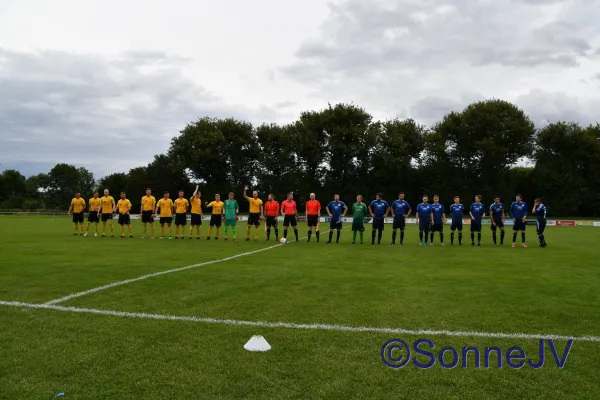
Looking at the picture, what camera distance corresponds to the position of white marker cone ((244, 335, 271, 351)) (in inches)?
187

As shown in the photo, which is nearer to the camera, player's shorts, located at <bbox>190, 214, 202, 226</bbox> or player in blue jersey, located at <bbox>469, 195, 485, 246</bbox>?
player in blue jersey, located at <bbox>469, 195, 485, 246</bbox>

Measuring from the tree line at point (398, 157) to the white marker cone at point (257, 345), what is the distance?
147ft

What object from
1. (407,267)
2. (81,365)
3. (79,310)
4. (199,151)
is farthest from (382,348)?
(199,151)

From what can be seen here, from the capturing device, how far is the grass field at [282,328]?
3.94 meters

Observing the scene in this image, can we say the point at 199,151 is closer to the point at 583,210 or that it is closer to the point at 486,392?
the point at 583,210

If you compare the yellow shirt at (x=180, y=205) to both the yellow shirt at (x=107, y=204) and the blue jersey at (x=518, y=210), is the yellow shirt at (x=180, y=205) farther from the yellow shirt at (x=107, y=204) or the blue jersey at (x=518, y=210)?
the blue jersey at (x=518, y=210)

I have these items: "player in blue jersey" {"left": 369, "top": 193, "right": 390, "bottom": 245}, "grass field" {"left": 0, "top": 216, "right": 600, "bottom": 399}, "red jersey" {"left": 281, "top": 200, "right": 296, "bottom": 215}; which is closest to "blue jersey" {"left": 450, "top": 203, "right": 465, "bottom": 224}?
"player in blue jersey" {"left": 369, "top": 193, "right": 390, "bottom": 245}

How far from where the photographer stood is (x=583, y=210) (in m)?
49.0

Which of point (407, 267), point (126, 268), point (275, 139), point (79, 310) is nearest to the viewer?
point (79, 310)

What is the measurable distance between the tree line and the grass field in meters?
39.2

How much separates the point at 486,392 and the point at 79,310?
16.7 ft

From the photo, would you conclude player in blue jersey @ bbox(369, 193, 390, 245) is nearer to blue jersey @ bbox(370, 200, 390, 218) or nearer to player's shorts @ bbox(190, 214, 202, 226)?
blue jersey @ bbox(370, 200, 390, 218)

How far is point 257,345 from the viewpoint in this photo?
4758 millimetres

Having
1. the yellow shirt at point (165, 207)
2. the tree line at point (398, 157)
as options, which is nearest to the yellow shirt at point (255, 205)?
the yellow shirt at point (165, 207)
